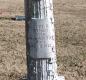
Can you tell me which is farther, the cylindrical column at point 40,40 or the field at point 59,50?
the field at point 59,50

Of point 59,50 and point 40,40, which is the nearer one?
point 40,40

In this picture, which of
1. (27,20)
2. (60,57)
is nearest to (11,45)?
(60,57)

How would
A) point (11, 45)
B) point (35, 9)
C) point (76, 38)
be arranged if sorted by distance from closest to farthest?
point (35, 9) → point (11, 45) → point (76, 38)

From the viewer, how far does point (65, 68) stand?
9125 mm

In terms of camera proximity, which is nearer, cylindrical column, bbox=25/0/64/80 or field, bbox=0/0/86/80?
cylindrical column, bbox=25/0/64/80

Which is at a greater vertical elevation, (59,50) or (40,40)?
(59,50)

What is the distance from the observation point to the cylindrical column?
86.7 inches

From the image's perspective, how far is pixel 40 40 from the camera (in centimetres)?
220

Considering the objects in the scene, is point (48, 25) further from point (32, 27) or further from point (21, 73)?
point (21, 73)

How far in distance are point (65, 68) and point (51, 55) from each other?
6.95 meters

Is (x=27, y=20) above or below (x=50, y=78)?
above

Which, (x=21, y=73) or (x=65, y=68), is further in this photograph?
(x=65, y=68)

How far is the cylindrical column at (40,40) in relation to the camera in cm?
220

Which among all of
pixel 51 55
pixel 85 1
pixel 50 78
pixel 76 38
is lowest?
pixel 50 78
